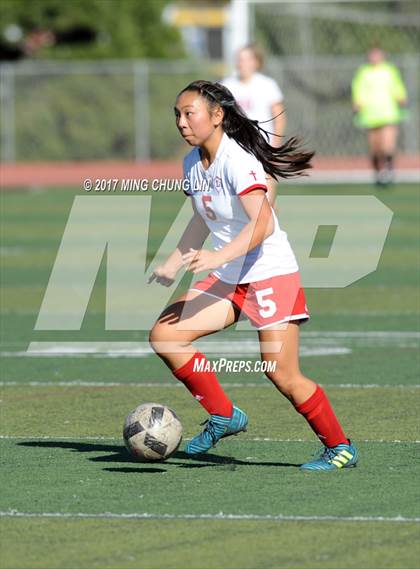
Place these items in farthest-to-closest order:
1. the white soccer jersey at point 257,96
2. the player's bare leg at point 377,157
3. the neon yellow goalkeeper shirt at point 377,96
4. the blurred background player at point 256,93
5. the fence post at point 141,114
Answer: the fence post at point 141,114 < the neon yellow goalkeeper shirt at point 377,96 < the player's bare leg at point 377,157 < the white soccer jersey at point 257,96 < the blurred background player at point 256,93

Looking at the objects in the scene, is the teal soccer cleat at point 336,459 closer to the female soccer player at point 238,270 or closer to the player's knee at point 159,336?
the female soccer player at point 238,270

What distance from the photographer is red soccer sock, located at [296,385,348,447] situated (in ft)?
22.6

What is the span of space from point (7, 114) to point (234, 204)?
95.8 feet

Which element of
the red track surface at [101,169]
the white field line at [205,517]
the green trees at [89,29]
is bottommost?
the red track surface at [101,169]

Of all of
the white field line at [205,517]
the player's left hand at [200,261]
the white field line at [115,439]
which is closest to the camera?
the white field line at [205,517]

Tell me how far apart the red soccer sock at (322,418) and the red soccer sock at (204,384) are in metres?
0.45

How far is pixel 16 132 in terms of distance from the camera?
118 ft

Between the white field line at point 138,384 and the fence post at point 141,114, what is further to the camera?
the fence post at point 141,114

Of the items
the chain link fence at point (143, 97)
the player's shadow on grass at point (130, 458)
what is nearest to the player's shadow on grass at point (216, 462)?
the player's shadow on grass at point (130, 458)

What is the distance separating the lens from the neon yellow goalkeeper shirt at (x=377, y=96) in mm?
26891

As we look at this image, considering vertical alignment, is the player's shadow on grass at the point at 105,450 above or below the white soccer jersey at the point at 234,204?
below

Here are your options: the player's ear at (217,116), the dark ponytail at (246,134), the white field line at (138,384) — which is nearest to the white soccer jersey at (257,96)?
the white field line at (138,384)

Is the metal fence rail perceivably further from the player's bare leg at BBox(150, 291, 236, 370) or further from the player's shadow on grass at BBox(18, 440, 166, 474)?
the player's bare leg at BBox(150, 291, 236, 370)

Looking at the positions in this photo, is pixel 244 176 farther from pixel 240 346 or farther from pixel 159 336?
pixel 240 346
